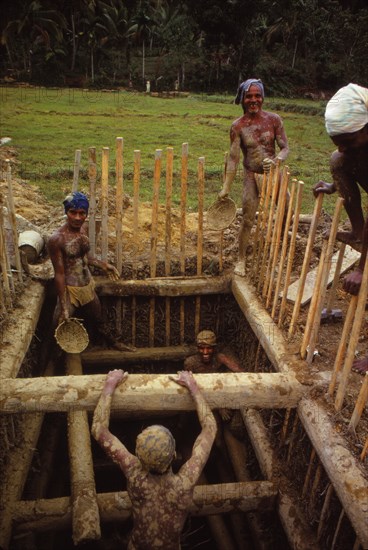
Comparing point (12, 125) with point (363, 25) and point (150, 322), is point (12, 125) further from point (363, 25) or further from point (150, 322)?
point (363, 25)

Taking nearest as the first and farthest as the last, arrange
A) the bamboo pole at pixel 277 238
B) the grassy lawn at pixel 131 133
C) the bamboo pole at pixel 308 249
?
1. the bamboo pole at pixel 308 249
2. the bamboo pole at pixel 277 238
3. the grassy lawn at pixel 131 133

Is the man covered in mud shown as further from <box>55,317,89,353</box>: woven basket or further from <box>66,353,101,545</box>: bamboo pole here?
<box>66,353,101,545</box>: bamboo pole

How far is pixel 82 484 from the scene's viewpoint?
3.61m

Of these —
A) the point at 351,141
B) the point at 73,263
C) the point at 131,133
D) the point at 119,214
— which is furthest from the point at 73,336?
the point at 131,133

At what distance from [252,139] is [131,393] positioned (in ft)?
10.9

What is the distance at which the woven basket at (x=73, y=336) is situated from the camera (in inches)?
189

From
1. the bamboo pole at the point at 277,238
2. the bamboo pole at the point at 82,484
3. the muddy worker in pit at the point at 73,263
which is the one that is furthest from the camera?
the muddy worker in pit at the point at 73,263

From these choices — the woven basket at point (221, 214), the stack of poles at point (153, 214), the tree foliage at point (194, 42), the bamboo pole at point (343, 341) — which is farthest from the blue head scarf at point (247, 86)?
the tree foliage at point (194, 42)

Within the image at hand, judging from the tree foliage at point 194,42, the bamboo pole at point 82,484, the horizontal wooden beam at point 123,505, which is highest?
the tree foliage at point 194,42

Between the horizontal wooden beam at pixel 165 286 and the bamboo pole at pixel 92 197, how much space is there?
1.46 ft

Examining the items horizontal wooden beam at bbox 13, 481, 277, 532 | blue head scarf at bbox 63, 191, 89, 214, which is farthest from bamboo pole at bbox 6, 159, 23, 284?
horizontal wooden beam at bbox 13, 481, 277, 532

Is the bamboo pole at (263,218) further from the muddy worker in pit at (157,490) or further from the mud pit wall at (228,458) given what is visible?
the muddy worker in pit at (157,490)

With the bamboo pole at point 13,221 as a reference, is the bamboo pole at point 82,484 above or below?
below

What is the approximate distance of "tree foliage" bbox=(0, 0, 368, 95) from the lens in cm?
2892
